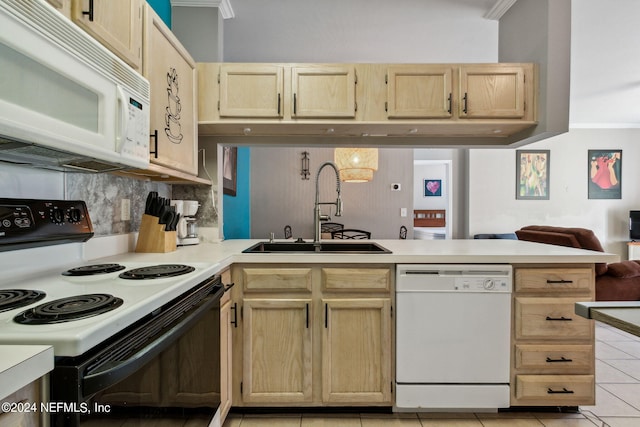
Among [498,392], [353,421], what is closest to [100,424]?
[353,421]

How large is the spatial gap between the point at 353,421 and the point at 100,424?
1.48 metres

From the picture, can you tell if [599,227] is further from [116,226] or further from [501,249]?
[116,226]

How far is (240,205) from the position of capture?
5141 millimetres

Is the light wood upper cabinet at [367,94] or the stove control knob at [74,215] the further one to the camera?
the light wood upper cabinet at [367,94]

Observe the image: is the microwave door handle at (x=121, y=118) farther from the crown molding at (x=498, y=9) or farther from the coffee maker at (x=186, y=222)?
the crown molding at (x=498, y=9)

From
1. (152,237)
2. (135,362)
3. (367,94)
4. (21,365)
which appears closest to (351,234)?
(367,94)

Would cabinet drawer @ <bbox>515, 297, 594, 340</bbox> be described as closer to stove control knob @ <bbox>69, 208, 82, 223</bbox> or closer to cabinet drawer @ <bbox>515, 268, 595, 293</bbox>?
cabinet drawer @ <bbox>515, 268, 595, 293</bbox>

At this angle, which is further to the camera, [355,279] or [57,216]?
[355,279]

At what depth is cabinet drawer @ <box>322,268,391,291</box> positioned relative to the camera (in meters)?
1.79

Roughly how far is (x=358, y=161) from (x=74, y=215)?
327 centimetres

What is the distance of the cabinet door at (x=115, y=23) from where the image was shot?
109 cm

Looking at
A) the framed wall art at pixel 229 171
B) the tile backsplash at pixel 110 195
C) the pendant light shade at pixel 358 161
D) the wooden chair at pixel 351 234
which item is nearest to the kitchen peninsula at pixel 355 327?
the tile backsplash at pixel 110 195

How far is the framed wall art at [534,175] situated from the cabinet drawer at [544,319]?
16.5 feet

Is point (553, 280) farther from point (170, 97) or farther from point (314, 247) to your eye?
point (170, 97)
